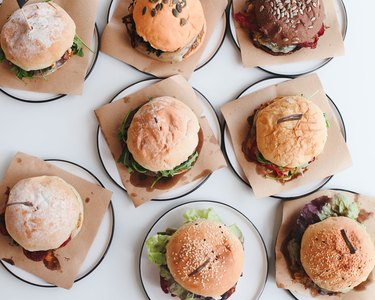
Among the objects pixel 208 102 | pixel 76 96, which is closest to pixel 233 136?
pixel 208 102

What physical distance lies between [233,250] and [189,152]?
1.61 ft

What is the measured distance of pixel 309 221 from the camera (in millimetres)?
2699

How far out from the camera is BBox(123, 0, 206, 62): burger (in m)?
2.60

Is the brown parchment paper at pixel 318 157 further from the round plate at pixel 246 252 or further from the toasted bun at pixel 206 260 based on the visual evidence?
the toasted bun at pixel 206 260

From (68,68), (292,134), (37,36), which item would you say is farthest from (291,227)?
(37,36)

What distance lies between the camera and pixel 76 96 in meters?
2.76

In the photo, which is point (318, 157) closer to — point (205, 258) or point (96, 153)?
point (205, 258)

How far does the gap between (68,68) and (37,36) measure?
0.74 feet

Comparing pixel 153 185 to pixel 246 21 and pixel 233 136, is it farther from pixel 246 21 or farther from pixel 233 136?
pixel 246 21

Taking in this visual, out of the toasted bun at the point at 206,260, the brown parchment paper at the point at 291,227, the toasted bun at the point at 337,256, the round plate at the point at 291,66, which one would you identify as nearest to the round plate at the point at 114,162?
the toasted bun at the point at 206,260

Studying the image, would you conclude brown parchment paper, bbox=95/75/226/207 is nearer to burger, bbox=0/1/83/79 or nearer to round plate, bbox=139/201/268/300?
round plate, bbox=139/201/268/300

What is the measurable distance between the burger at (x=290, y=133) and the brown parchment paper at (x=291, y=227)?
178mm

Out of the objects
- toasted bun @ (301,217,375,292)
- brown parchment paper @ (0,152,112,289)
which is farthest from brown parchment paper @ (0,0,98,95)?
toasted bun @ (301,217,375,292)

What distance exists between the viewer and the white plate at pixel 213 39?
2781 mm
